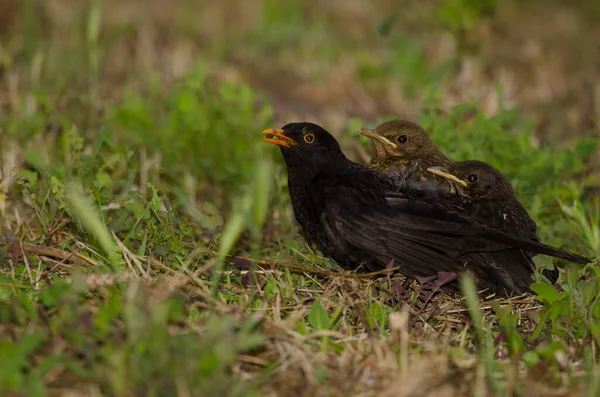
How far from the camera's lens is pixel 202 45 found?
1108cm

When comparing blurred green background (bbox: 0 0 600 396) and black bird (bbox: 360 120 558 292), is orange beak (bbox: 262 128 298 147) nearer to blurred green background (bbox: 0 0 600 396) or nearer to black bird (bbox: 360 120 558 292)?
blurred green background (bbox: 0 0 600 396)

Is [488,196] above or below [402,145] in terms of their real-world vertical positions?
below

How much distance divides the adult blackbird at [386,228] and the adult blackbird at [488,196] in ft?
1.00

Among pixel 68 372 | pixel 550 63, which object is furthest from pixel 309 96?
pixel 68 372

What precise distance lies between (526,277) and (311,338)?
66.7 inches

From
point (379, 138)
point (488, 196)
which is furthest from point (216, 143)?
point (488, 196)

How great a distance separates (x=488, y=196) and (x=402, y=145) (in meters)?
0.75

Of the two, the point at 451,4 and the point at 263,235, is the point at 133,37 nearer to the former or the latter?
the point at 451,4

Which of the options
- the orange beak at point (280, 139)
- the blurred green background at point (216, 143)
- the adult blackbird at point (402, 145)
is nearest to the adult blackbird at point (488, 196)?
the adult blackbird at point (402, 145)

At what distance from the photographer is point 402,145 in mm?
6215

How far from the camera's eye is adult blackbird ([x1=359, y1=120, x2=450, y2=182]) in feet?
20.2

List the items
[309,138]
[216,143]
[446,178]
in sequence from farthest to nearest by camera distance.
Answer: [216,143], [446,178], [309,138]

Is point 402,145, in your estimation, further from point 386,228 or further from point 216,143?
point 216,143

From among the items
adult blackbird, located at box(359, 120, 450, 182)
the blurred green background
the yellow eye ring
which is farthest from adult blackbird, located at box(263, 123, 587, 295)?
adult blackbird, located at box(359, 120, 450, 182)
